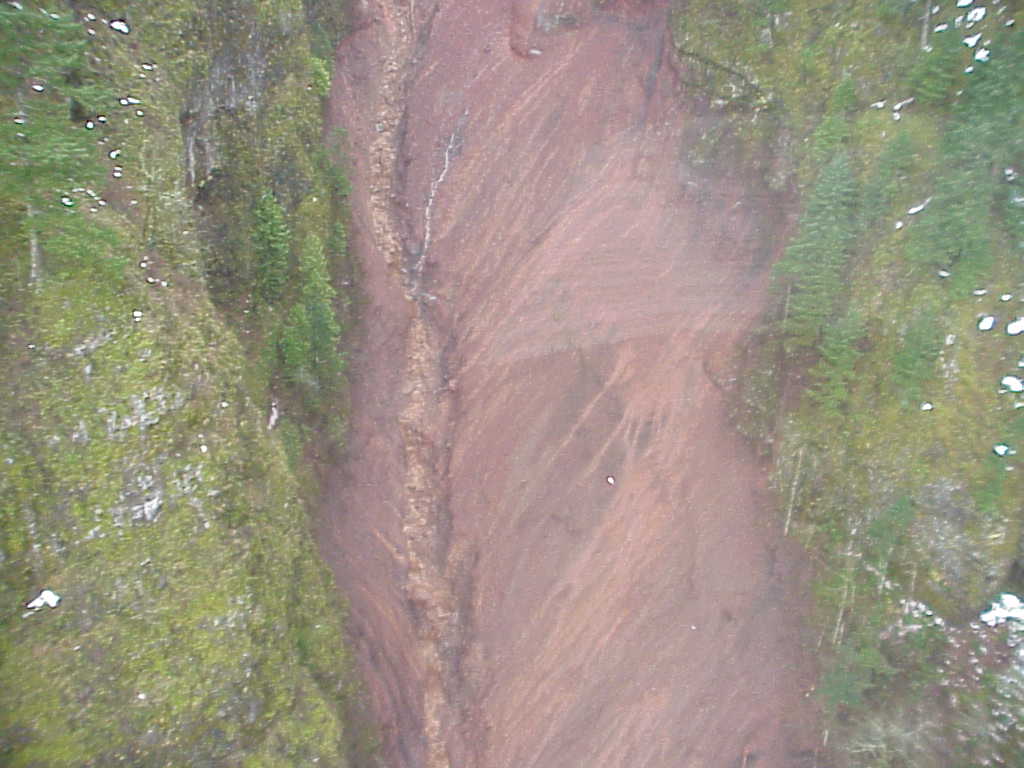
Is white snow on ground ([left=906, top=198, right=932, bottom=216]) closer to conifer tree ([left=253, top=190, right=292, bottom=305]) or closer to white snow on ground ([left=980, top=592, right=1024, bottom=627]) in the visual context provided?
white snow on ground ([left=980, top=592, right=1024, bottom=627])

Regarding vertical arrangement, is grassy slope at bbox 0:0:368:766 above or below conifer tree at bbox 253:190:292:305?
below

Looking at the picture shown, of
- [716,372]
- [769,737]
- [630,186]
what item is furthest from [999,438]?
[630,186]

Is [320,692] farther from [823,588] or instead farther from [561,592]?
[823,588]

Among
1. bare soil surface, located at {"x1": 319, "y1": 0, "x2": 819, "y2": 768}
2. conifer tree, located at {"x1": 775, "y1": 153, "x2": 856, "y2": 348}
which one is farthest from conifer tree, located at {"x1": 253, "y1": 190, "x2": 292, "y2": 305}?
conifer tree, located at {"x1": 775, "y1": 153, "x2": 856, "y2": 348}

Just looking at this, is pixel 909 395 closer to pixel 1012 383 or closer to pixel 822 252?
pixel 1012 383

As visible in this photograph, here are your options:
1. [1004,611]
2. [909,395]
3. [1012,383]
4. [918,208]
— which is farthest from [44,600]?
[918,208]
